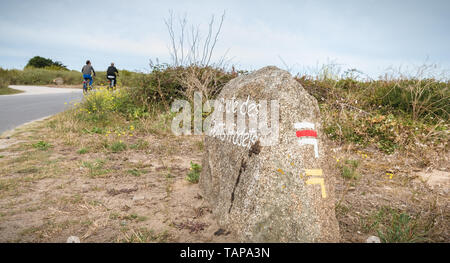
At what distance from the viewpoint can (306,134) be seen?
249 cm

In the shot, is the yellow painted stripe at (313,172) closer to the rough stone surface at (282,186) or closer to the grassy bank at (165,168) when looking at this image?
the rough stone surface at (282,186)

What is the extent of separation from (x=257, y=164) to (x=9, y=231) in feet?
8.41

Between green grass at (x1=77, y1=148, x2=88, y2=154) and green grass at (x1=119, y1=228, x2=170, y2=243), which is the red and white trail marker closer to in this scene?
green grass at (x1=119, y1=228, x2=170, y2=243)

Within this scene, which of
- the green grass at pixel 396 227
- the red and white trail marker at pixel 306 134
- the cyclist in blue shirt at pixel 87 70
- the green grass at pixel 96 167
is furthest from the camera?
the cyclist in blue shirt at pixel 87 70

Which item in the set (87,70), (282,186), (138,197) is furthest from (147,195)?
(87,70)

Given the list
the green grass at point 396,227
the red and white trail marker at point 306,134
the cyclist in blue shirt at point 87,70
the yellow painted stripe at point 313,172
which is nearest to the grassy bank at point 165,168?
the green grass at point 396,227

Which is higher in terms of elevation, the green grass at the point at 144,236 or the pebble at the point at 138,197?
the pebble at the point at 138,197

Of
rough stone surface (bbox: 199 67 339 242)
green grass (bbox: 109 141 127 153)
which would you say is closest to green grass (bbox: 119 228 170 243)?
rough stone surface (bbox: 199 67 339 242)

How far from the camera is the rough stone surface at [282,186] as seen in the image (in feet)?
7.67

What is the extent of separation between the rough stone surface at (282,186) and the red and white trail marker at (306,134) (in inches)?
1.2

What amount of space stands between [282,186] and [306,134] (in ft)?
1.68

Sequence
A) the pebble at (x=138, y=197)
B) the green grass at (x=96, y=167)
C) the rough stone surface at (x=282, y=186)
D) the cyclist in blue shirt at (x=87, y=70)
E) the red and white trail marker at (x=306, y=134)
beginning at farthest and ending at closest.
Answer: the cyclist in blue shirt at (x=87, y=70) < the green grass at (x=96, y=167) < the pebble at (x=138, y=197) < the red and white trail marker at (x=306, y=134) < the rough stone surface at (x=282, y=186)

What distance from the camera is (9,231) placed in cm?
280

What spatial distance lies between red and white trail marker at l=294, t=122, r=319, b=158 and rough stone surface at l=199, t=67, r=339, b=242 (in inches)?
1.2
